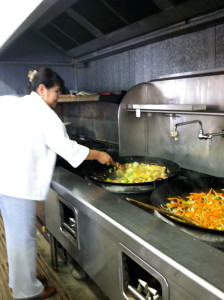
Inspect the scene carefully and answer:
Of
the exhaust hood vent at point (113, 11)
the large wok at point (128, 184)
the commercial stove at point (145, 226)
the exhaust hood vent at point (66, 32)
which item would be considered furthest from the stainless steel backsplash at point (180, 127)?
the exhaust hood vent at point (66, 32)

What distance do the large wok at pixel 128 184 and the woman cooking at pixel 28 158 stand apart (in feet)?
0.72

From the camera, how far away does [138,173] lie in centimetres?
225

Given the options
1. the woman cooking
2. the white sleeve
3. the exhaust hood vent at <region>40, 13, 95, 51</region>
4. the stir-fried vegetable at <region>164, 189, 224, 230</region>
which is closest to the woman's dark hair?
the woman cooking

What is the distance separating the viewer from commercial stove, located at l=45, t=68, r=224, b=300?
106cm

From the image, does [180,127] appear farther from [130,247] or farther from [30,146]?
[130,247]

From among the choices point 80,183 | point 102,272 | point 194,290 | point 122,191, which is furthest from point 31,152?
point 194,290

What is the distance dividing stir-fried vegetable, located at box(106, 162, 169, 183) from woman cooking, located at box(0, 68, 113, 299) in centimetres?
29

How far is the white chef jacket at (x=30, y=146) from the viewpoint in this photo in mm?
1901

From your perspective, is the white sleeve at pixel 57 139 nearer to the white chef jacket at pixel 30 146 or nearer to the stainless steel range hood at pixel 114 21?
the white chef jacket at pixel 30 146

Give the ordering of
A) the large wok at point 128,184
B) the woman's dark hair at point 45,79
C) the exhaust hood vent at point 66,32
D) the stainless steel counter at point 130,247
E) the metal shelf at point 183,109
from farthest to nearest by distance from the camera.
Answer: the exhaust hood vent at point 66,32
the woman's dark hair at point 45,79
the large wok at point 128,184
the metal shelf at point 183,109
the stainless steel counter at point 130,247

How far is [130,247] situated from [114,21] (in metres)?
2.29

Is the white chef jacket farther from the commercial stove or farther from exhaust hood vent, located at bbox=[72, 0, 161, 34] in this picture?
exhaust hood vent, located at bbox=[72, 0, 161, 34]

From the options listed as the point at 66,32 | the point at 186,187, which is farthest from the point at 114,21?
the point at 186,187

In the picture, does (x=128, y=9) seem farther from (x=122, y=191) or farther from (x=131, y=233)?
(x=131, y=233)
